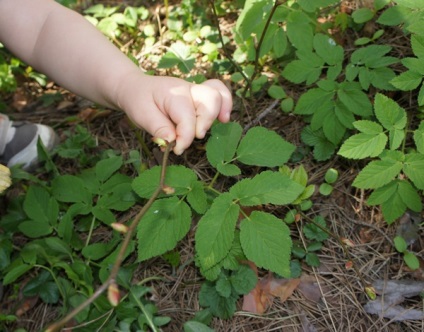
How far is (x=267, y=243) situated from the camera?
129 cm

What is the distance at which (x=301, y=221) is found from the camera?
166 cm

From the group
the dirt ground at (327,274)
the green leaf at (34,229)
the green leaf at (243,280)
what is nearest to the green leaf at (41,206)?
the green leaf at (34,229)

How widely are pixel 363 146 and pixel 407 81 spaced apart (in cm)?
28

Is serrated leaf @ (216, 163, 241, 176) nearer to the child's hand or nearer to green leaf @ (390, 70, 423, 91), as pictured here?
the child's hand

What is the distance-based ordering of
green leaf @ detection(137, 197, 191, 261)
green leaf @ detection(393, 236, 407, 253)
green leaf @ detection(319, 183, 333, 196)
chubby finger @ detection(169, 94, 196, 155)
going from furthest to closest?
green leaf @ detection(319, 183, 333, 196) < green leaf @ detection(393, 236, 407, 253) < green leaf @ detection(137, 197, 191, 261) < chubby finger @ detection(169, 94, 196, 155)

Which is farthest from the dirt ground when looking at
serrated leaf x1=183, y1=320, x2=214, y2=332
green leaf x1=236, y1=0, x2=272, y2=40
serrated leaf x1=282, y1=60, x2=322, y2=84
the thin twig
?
green leaf x1=236, y1=0, x2=272, y2=40

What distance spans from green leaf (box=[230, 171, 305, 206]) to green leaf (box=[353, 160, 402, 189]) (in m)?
0.27

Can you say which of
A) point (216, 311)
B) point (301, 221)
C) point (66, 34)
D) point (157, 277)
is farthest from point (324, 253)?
point (66, 34)

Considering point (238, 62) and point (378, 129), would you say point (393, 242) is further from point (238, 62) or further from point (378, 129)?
point (238, 62)

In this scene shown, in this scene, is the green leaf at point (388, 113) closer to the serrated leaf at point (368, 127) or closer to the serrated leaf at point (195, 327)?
the serrated leaf at point (368, 127)

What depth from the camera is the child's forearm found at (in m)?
1.53

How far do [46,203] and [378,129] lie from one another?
1310mm

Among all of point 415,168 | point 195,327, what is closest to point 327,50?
point 415,168

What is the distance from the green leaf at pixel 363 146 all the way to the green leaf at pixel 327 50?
1.36ft
